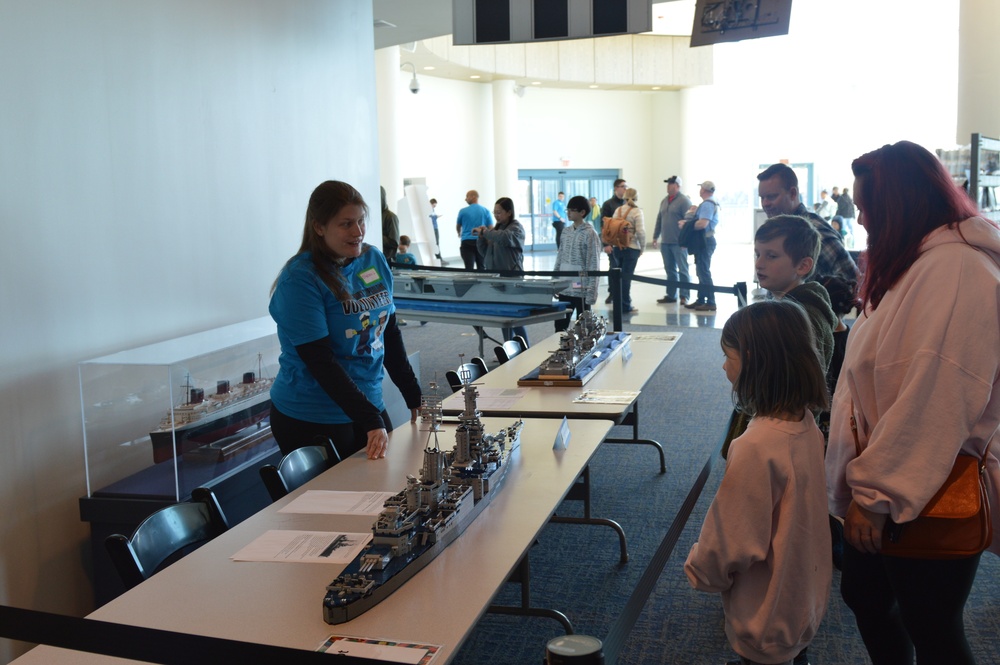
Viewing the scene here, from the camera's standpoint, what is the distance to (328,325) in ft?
9.28

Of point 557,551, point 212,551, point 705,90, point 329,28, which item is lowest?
point 557,551

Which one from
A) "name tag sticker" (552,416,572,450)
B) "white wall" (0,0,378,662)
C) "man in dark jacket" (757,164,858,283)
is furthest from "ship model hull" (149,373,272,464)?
"man in dark jacket" (757,164,858,283)

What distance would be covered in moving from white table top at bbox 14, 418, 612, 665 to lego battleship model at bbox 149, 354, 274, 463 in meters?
1.05

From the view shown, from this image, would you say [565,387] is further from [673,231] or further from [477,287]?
[673,231]

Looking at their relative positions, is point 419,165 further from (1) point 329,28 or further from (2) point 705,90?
(1) point 329,28

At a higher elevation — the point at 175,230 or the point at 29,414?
the point at 175,230

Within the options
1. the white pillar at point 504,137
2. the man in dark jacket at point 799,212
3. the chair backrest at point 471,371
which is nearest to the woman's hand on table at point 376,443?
the chair backrest at point 471,371

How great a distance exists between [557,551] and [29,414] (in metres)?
2.14

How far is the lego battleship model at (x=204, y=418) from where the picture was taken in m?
3.26

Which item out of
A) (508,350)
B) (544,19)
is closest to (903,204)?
(508,350)

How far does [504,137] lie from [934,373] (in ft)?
61.8

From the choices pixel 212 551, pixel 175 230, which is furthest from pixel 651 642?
pixel 175 230

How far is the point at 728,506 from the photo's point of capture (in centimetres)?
180

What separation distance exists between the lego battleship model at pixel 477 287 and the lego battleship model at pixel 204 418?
3.07 m
